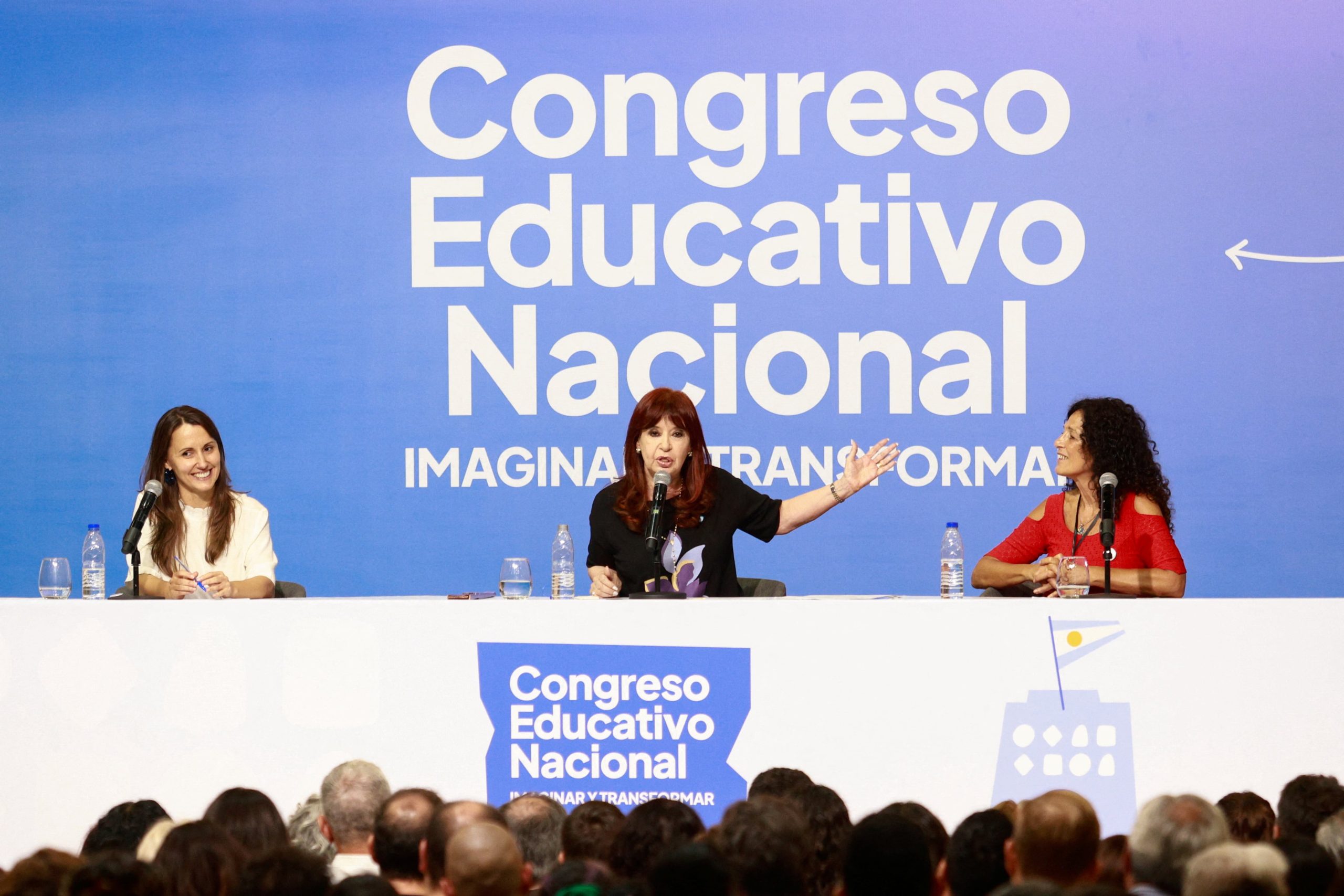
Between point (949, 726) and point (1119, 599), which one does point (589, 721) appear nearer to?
point (949, 726)

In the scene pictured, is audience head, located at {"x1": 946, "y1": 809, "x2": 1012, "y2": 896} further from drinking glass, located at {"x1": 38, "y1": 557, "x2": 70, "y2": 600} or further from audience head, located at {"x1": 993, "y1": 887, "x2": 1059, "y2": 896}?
drinking glass, located at {"x1": 38, "y1": 557, "x2": 70, "y2": 600}

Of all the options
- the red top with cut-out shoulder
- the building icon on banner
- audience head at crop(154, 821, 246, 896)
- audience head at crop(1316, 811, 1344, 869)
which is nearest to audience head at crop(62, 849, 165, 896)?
audience head at crop(154, 821, 246, 896)

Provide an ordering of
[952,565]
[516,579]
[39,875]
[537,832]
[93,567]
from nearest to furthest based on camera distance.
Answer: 1. [39,875]
2. [537,832]
3. [516,579]
4. [93,567]
5. [952,565]

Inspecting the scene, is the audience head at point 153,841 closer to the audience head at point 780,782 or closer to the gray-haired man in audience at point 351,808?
the gray-haired man in audience at point 351,808

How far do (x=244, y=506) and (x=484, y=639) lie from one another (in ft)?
4.04

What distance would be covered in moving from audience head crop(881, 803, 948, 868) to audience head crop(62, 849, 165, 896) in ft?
3.98

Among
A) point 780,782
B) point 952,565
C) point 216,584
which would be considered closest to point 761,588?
point 952,565

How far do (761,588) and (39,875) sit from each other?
2840 millimetres

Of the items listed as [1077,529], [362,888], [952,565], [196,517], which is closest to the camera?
[362,888]

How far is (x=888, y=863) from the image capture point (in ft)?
7.22

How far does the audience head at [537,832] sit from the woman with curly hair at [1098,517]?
2.16 m

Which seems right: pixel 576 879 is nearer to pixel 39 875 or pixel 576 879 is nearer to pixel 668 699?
pixel 39 875

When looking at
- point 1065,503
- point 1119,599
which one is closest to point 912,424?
point 1065,503

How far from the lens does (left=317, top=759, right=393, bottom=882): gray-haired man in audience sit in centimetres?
291
